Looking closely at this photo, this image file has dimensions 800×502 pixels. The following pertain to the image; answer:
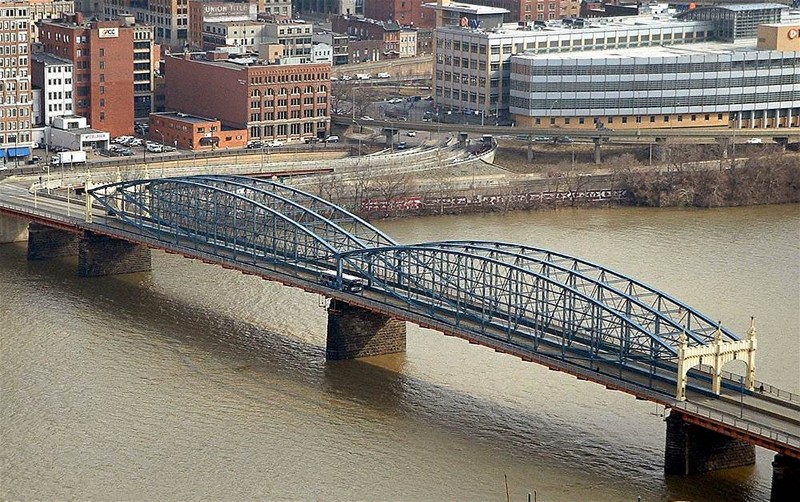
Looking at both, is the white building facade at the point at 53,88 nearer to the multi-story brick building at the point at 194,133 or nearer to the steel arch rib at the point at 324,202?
the multi-story brick building at the point at 194,133

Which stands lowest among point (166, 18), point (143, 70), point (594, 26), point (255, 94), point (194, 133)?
point (194, 133)

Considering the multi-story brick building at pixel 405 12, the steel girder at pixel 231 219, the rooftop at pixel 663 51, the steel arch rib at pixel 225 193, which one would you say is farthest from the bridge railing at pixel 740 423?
the multi-story brick building at pixel 405 12

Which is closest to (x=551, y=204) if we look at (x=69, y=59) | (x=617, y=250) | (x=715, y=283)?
(x=617, y=250)

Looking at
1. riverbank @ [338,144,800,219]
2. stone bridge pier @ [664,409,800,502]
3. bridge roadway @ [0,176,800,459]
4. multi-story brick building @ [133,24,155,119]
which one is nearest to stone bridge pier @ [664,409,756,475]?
stone bridge pier @ [664,409,800,502]

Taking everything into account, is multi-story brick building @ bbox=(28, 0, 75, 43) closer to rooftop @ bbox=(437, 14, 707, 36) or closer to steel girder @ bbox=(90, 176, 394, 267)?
rooftop @ bbox=(437, 14, 707, 36)

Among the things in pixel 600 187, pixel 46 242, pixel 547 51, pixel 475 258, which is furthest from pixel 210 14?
pixel 475 258

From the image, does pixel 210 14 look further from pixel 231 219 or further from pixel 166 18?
pixel 231 219

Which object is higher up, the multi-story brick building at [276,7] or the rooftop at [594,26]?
the rooftop at [594,26]
